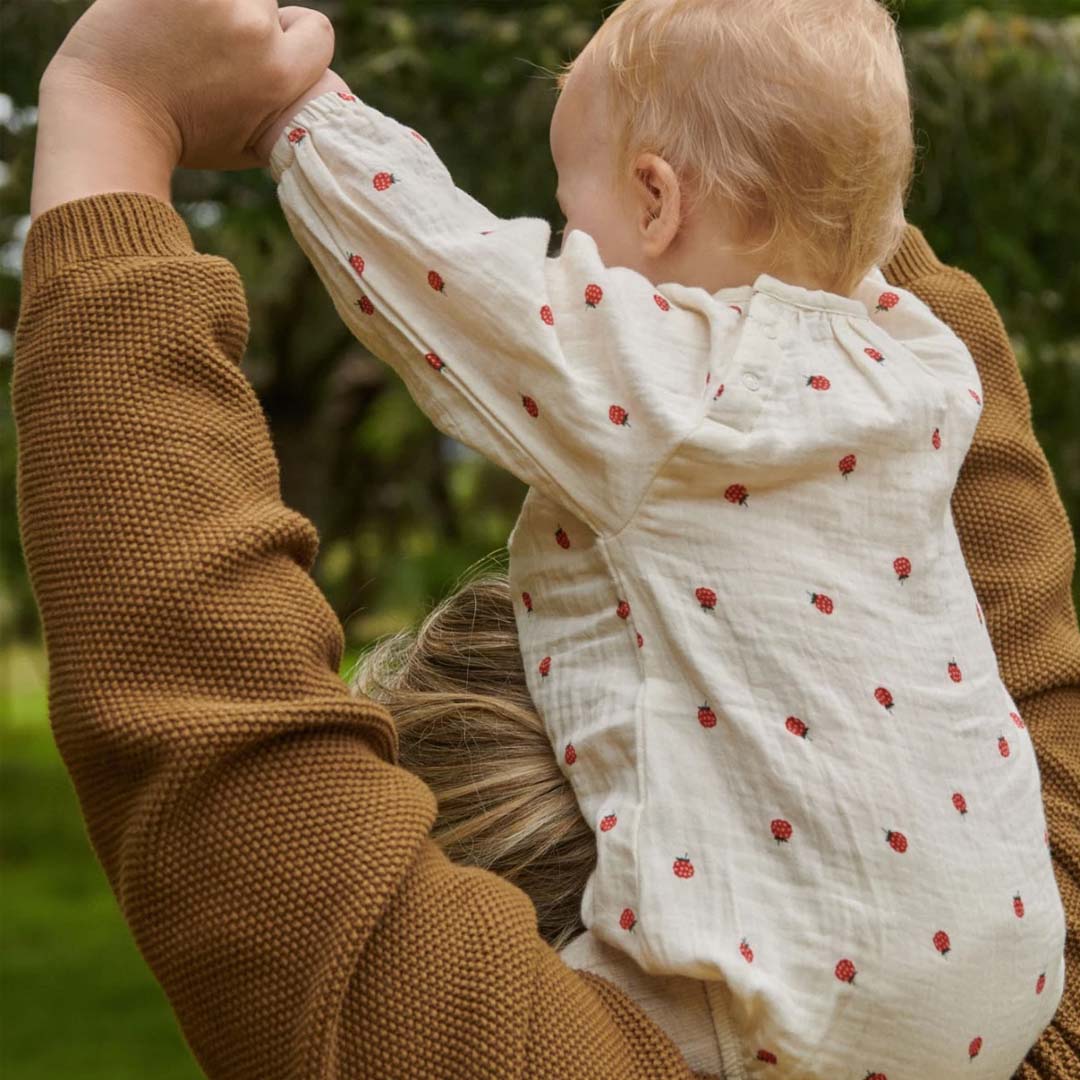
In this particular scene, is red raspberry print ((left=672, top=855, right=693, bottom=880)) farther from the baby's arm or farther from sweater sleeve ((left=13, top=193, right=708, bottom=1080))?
the baby's arm

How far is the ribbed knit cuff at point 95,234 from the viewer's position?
1.22m

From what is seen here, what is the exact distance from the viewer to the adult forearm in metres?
1.26

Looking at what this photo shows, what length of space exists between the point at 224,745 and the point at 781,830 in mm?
412

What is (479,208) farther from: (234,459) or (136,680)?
(136,680)

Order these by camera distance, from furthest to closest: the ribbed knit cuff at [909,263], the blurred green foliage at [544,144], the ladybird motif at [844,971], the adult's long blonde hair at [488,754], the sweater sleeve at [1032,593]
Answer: the blurred green foliage at [544,144] → the ribbed knit cuff at [909,263] → the sweater sleeve at [1032,593] → the adult's long blonde hair at [488,754] → the ladybird motif at [844,971]

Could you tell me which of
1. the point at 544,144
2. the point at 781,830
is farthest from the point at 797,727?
the point at 544,144

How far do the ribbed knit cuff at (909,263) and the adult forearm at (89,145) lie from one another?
2.46 feet

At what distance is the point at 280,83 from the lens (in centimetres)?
132

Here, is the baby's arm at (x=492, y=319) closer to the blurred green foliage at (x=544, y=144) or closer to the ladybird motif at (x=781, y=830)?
the ladybird motif at (x=781, y=830)

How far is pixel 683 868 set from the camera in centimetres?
124

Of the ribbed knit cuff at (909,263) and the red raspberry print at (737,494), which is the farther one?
the ribbed knit cuff at (909,263)

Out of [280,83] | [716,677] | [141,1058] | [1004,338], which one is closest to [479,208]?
[280,83]

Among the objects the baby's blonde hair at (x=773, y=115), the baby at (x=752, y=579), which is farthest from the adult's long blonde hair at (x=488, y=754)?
the baby's blonde hair at (x=773, y=115)

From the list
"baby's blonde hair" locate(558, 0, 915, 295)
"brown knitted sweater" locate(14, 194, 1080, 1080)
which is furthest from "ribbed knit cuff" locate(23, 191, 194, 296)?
"baby's blonde hair" locate(558, 0, 915, 295)
